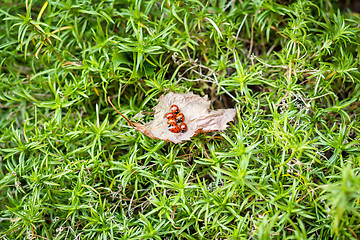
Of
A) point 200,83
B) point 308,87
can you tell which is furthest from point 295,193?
point 200,83

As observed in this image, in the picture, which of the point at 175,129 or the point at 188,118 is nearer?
the point at 175,129

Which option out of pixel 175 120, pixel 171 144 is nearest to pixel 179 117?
pixel 175 120

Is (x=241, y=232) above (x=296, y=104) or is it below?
below

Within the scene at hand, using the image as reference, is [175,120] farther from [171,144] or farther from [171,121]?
[171,144]

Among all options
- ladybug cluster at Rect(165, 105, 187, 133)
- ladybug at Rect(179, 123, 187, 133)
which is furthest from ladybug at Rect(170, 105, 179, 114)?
ladybug at Rect(179, 123, 187, 133)

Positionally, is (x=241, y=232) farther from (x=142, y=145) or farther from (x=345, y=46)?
(x=345, y=46)

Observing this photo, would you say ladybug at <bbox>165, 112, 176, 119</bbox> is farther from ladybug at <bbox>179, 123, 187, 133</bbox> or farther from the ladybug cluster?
ladybug at <bbox>179, 123, 187, 133</bbox>

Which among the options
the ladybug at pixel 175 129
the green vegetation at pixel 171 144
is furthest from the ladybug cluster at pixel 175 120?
the green vegetation at pixel 171 144
